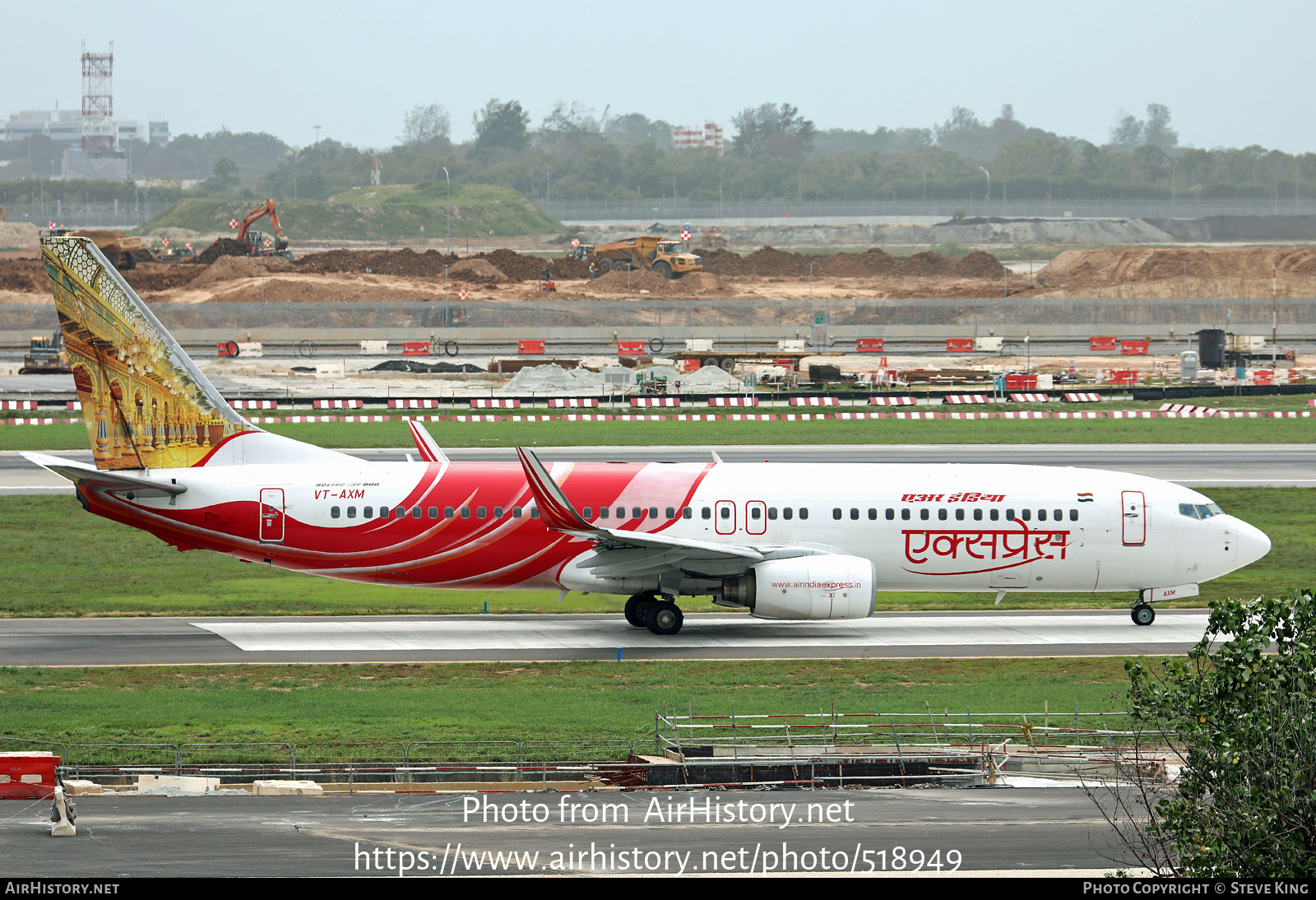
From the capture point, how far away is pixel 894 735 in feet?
81.3

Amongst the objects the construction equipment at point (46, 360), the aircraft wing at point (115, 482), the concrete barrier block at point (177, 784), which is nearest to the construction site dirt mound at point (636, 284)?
the construction equipment at point (46, 360)

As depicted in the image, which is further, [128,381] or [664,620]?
[128,381]

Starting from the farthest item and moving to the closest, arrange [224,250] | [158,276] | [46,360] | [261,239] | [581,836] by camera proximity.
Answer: [224,250], [261,239], [158,276], [46,360], [581,836]

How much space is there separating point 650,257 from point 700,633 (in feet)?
402

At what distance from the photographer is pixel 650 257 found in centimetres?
15625

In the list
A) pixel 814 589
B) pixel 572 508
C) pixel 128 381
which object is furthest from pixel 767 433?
pixel 128 381

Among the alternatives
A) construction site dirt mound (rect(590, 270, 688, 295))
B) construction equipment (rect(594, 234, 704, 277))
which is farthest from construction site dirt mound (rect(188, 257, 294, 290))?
construction equipment (rect(594, 234, 704, 277))

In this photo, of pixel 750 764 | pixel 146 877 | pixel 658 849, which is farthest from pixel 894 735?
pixel 146 877

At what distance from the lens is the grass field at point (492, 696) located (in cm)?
2566

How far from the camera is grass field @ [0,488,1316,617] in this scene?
129 feet

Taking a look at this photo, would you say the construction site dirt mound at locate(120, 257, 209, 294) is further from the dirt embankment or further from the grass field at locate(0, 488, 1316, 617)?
the grass field at locate(0, 488, 1316, 617)

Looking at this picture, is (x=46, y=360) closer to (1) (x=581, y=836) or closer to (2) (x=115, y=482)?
(2) (x=115, y=482)

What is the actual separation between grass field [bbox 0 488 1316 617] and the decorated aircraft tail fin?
487 cm

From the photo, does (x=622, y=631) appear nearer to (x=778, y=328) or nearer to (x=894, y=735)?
(x=894, y=735)
